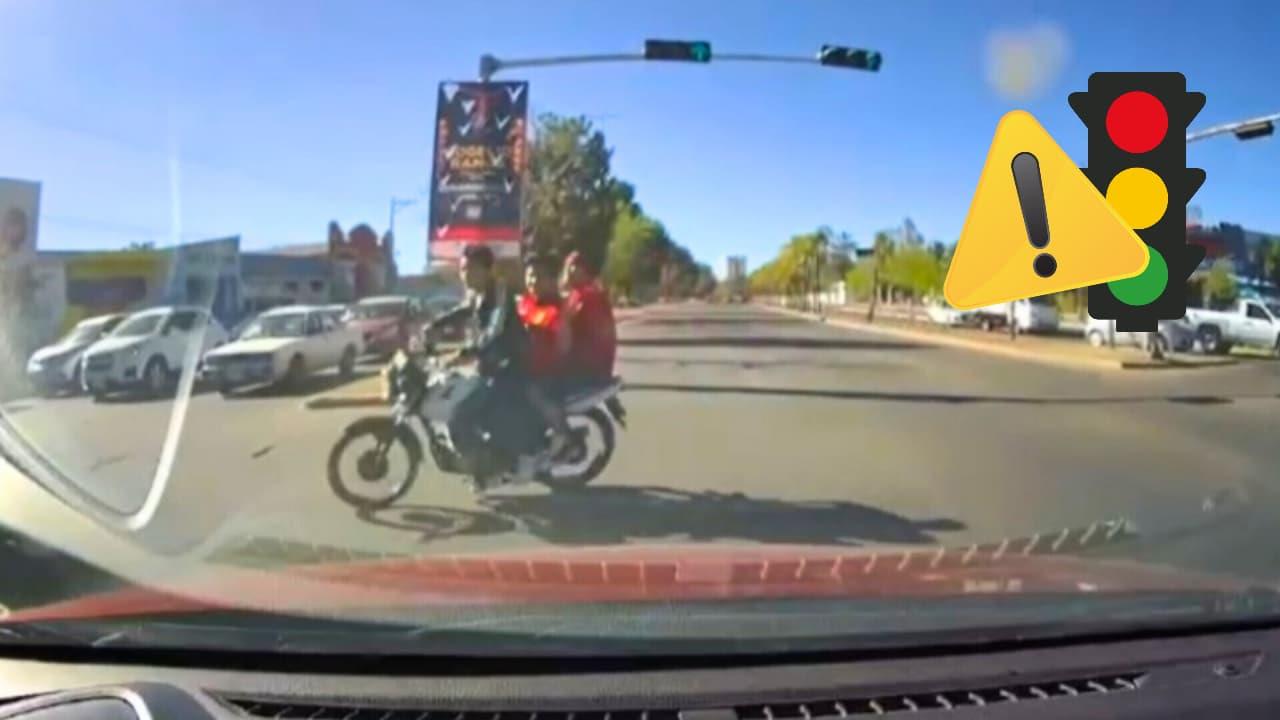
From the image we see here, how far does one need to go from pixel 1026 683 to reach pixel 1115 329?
5142 millimetres

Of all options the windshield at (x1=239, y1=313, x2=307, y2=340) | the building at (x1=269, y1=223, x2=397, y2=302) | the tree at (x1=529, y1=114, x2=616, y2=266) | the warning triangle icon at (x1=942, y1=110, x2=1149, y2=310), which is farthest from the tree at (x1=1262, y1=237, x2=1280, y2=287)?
the windshield at (x1=239, y1=313, x2=307, y2=340)

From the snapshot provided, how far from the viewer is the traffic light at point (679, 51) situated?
6453mm

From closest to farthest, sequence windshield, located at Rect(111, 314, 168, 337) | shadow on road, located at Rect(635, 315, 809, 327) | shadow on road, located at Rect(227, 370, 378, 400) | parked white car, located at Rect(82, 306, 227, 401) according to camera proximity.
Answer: parked white car, located at Rect(82, 306, 227, 401)
windshield, located at Rect(111, 314, 168, 337)
shadow on road, located at Rect(635, 315, 809, 327)
shadow on road, located at Rect(227, 370, 378, 400)

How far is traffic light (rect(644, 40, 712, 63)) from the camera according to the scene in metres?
6.45

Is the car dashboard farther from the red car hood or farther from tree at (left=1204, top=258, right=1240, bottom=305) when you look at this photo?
tree at (left=1204, top=258, right=1240, bottom=305)

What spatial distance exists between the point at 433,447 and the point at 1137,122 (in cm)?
453

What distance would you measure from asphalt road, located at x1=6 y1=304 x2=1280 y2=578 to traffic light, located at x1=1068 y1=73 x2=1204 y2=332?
130 centimetres

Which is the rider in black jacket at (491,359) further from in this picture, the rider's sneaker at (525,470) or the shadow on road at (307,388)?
the shadow on road at (307,388)

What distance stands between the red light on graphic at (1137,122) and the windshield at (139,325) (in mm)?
7637

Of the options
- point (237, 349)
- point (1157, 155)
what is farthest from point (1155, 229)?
point (237, 349)

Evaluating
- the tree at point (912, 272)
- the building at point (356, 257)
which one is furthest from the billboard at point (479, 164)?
the tree at point (912, 272)

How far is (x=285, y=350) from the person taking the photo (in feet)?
43.8

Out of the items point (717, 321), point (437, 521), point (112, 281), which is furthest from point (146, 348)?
point (717, 321)

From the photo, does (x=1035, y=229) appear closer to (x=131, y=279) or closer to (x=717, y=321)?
(x=131, y=279)
